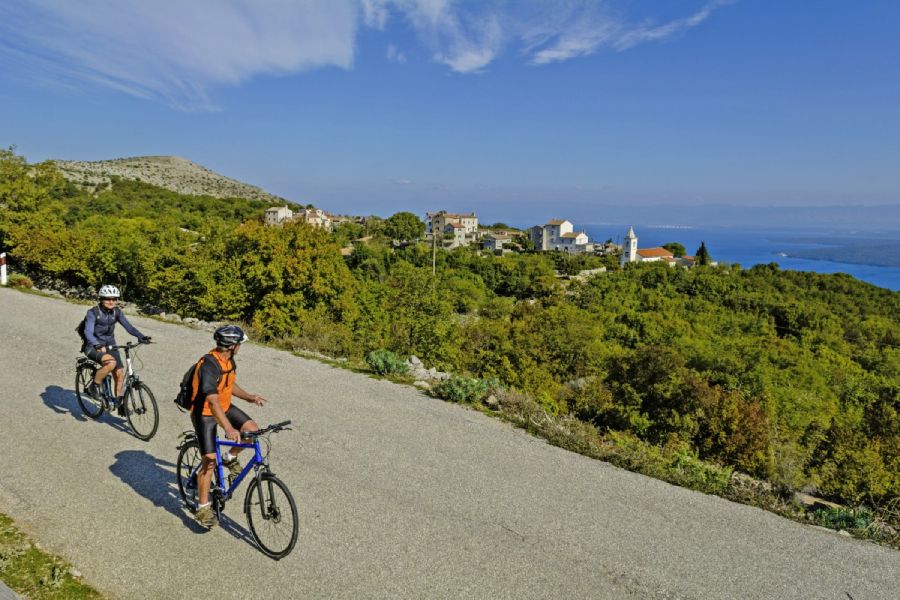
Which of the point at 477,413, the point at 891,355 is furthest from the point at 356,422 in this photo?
the point at 891,355

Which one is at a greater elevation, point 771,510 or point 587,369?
point 771,510

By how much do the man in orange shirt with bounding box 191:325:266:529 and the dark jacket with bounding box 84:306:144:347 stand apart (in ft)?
10.3

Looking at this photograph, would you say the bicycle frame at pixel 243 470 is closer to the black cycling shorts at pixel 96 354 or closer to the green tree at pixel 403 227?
the black cycling shorts at pixel 96 354

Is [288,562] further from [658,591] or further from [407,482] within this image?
[658,591]

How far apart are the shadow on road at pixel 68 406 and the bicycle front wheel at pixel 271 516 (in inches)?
138

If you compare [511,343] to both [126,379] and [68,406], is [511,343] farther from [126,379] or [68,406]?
[126,379]

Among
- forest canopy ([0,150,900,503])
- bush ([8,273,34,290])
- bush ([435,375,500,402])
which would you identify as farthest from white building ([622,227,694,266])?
bush ([435,375,500,402])

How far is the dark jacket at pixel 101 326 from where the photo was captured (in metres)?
7.07

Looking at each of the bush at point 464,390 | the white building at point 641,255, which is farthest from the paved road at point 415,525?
the white building at point 641,255

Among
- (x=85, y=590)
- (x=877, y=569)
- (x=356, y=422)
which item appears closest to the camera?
(x=85, y=590)

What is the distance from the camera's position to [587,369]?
29.1 m

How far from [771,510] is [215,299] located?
15.4 meters

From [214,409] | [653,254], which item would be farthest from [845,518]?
[653,254]

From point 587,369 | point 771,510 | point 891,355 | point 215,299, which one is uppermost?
point 215,299
